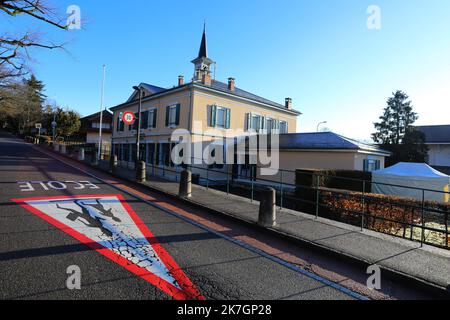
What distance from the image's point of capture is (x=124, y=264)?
4.09 metres

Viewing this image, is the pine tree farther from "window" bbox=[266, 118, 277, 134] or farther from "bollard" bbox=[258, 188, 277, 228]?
"bollard" bbox=[258, 188, 277, 228]

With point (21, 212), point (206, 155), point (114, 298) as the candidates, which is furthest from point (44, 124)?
point (114, 298)

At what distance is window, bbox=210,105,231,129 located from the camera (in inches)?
835

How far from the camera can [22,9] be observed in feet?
36.0

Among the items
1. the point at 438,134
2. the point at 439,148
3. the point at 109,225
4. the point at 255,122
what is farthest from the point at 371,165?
the point at 438,134

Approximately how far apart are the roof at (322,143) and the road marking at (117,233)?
1378cm

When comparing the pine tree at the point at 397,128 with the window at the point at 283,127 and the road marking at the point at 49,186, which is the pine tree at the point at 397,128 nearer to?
the window at the point at 283,127

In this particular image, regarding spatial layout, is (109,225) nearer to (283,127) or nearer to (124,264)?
(124,264)

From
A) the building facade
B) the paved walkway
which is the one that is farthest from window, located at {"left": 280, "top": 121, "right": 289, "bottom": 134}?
the paved walkway

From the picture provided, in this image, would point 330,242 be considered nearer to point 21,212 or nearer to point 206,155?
point 21,212

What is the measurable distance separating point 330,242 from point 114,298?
166 inches

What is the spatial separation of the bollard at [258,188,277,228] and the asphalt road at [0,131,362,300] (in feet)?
4.15

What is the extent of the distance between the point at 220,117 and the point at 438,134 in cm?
3269

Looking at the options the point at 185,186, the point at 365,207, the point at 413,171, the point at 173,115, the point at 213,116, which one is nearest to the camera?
the point at 185,186
